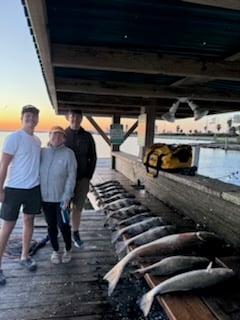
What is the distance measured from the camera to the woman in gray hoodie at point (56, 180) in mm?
2646

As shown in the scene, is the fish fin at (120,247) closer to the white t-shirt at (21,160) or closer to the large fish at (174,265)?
the large fish at (174,265)

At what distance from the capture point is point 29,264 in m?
2.67

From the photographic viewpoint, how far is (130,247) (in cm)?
253

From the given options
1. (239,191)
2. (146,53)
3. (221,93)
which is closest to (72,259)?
(239,191)

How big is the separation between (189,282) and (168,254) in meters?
0.52

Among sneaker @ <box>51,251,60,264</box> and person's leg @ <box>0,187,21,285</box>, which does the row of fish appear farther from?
person's leg @ <box>0,187,21,285</box>

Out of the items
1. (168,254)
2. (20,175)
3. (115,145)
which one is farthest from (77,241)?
(115,145)

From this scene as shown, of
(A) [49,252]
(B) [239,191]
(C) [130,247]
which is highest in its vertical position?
(B) [239,191]

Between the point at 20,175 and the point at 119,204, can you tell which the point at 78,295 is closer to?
the point at 20,175

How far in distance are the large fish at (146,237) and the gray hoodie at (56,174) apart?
65 centimetres

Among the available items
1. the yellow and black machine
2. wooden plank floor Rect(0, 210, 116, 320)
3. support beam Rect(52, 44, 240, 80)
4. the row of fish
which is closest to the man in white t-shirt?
Answer: wooden plank floor Rect(0, 210, 116, 320)

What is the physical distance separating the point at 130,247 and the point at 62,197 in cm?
77

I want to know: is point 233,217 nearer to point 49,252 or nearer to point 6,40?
point 49,252

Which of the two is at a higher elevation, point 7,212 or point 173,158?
point 173,158
